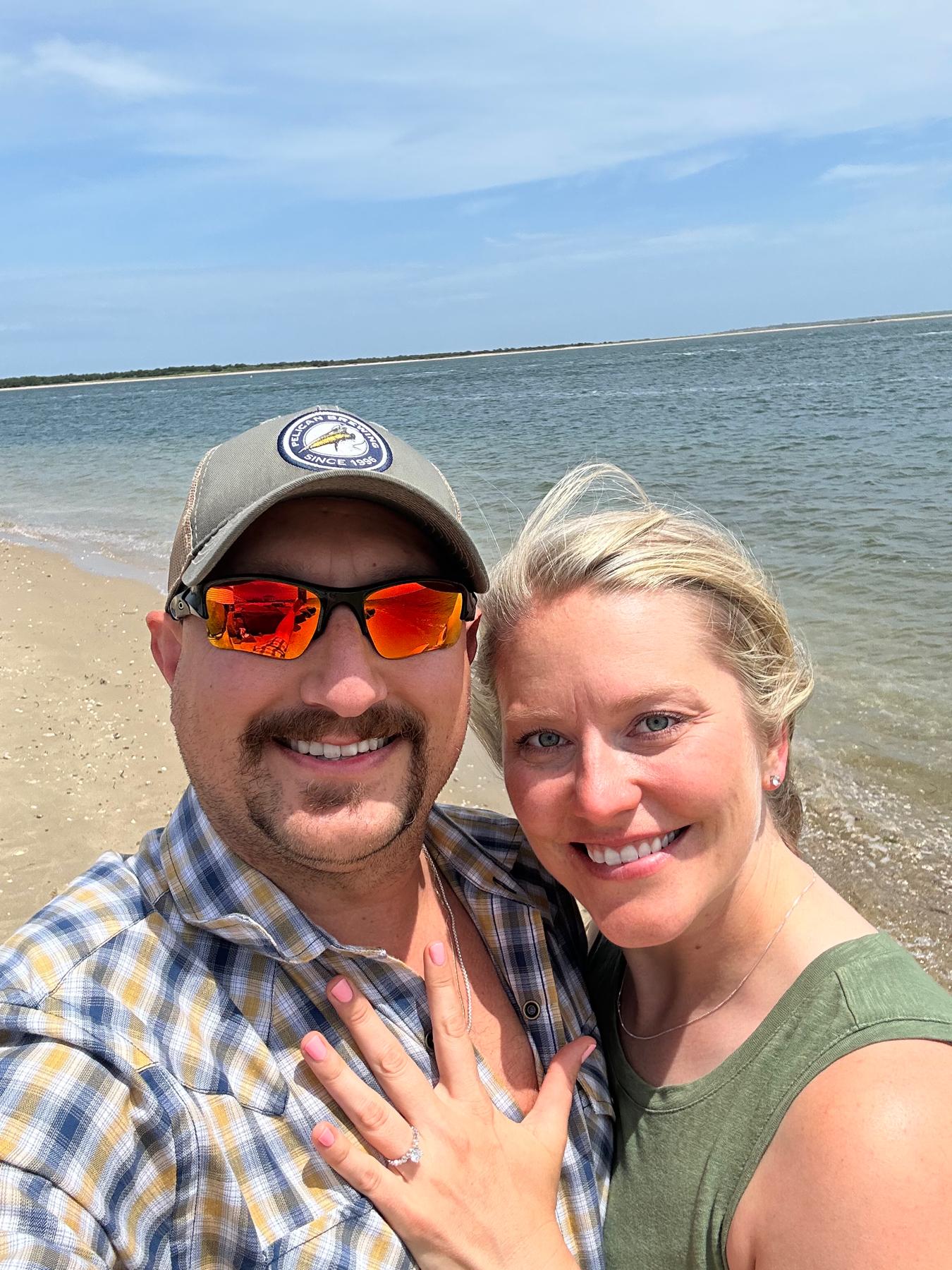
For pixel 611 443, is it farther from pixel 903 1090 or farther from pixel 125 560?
pixel 903 1090

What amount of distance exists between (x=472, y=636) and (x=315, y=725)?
611 mm

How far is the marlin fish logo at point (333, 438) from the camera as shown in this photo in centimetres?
194

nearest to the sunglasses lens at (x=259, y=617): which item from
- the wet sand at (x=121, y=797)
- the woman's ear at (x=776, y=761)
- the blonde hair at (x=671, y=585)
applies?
the blonde hair at (x=671, y=585)

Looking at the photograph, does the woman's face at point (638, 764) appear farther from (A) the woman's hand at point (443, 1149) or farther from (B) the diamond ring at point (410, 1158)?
(B) the diamond ring at point (410, 1158)

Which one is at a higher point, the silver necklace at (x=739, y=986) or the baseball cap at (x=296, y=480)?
the baseball cap at (x=296, y=480)

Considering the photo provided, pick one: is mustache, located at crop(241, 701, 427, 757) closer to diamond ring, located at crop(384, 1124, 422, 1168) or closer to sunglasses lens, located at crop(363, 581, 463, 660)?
sunglasses lens, located at crop(363, 581, 463, 660)

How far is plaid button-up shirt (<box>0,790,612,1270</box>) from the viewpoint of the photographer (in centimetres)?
144

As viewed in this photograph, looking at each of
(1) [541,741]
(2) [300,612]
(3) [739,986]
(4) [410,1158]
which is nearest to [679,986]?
(3) [739,986]

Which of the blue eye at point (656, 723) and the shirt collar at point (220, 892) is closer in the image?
the shirt collar at point (220, 892)

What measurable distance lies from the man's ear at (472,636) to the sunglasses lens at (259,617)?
1.72 ft

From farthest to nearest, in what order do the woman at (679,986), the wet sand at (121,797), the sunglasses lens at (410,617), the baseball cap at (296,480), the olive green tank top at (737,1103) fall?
the wet sand at (121,797), the sunglasses lens at (410,617), the baseball cap at (296,480), the olive green tank top at (737,1103), the woman at (679,986)

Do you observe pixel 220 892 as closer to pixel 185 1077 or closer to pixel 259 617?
pixel 185 1077

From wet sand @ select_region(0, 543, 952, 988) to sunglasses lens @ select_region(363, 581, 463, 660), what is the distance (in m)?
3.52

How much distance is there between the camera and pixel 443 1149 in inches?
66.5
